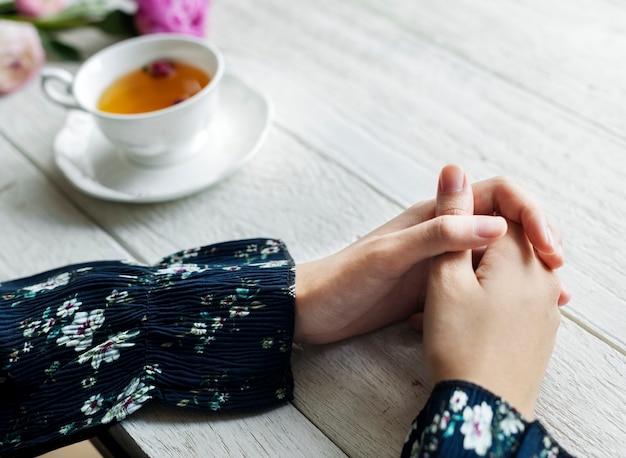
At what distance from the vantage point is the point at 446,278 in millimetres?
555

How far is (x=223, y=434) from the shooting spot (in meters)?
0.57

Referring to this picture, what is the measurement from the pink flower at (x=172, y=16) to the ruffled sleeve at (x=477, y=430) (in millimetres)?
688

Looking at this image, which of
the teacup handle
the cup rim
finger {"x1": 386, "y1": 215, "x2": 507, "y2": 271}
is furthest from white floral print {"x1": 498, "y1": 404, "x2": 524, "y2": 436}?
the teacup handle

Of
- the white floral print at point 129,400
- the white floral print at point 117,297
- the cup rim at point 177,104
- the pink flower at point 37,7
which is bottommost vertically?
the white floral print at point 129,400

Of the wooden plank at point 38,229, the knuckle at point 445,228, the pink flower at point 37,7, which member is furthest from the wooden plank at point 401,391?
the pink flower at point 37,7

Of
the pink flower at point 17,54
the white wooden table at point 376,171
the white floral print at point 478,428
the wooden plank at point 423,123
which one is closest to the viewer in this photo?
the white floral print at point 478,428

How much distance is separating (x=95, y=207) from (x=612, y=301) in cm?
57

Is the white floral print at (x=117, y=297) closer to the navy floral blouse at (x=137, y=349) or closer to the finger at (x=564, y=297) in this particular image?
the navy floral blouse at (x=137, y=349)

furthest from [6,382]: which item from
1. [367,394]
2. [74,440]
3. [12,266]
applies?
[367,394]

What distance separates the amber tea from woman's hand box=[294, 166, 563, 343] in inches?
12.3

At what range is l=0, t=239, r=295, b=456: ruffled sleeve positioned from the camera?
58 cm

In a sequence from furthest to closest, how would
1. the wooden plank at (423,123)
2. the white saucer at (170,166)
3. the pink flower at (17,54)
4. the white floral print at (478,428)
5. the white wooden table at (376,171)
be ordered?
1. the pink flower at (17,54)
2. the white saucer at (170,166)
3. the wooden plank at (423,123)
4. the white wooden table at (376,171)
5. the white floral print at (478,428)

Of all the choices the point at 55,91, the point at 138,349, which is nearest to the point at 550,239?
the point at 138,349

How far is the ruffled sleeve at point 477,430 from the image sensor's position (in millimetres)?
464
